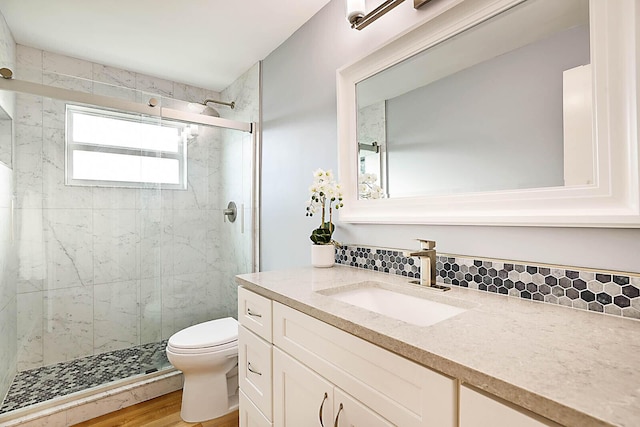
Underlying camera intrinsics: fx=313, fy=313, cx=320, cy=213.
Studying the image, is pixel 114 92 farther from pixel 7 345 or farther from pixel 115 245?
pixel 7 345

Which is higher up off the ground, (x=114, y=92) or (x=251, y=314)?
(x=114, y=92)

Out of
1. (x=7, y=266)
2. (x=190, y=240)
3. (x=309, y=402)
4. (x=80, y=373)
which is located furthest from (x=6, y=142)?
(x=309, y=402)

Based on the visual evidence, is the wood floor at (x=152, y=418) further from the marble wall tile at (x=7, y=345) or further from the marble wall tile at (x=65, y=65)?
the marble wall tile at (x=65, y=65)

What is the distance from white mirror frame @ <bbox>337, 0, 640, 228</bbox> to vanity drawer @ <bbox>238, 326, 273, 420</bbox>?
2.62 feet

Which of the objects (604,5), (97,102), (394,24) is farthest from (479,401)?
(97,102)

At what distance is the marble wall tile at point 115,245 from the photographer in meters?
2.10

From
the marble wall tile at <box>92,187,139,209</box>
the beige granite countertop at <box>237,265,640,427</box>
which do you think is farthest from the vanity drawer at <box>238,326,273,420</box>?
the marble wall tile at <box>92,187,139,209</box>

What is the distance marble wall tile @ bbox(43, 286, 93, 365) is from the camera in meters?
1.95

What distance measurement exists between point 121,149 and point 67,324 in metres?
1.19

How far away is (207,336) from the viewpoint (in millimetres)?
1896

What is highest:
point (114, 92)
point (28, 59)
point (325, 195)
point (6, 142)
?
Result: point (28, 59)

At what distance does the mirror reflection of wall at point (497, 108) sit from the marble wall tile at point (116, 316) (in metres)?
1.90

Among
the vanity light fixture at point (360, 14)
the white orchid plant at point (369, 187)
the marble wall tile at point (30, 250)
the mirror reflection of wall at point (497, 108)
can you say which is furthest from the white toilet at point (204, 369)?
the vanity light fixture at point (360, 14)

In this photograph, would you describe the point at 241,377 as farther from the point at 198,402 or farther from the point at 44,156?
the point at 44,156
